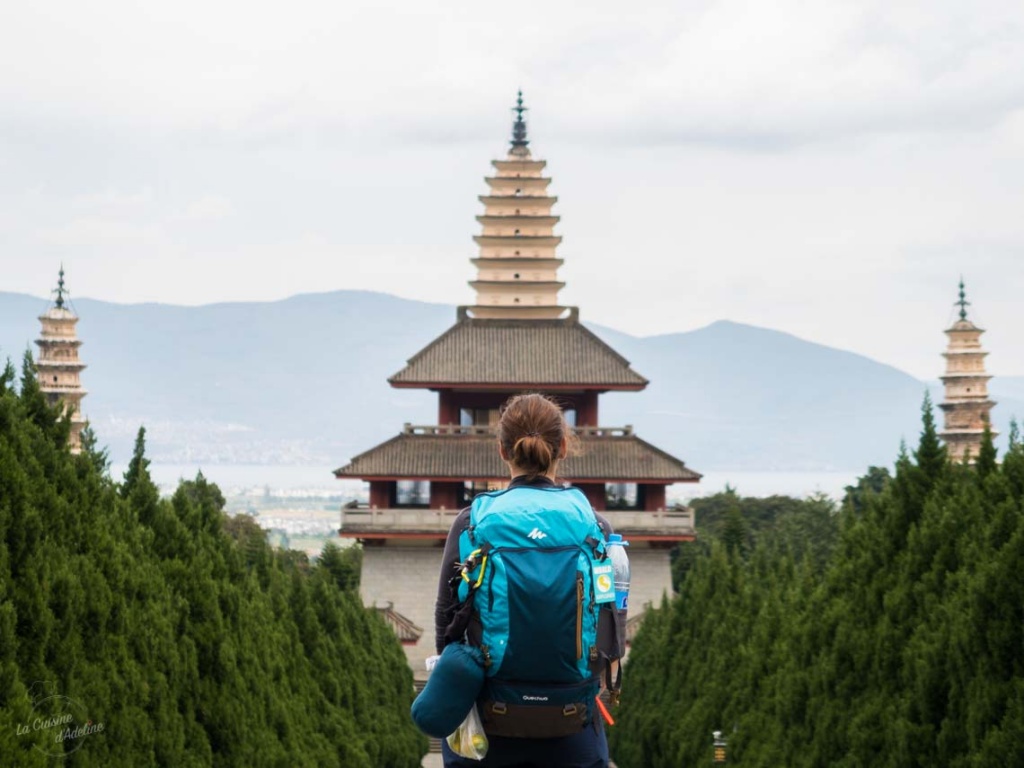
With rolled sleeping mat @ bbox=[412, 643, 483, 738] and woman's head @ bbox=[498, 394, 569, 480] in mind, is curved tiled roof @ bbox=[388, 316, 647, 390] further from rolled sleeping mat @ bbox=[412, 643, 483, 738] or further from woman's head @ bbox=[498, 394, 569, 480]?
rolled sleeping mat @ bbox=[412, 643, 483, 738]

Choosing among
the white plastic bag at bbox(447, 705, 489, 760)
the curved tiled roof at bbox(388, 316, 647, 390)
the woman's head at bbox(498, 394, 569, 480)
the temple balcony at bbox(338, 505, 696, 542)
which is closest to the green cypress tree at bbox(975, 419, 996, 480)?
the woman's head at bbox(498, 394, 569, 480)

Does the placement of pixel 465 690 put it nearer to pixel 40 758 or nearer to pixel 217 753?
pixel 40 758

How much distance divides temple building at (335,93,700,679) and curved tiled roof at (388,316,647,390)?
32mm

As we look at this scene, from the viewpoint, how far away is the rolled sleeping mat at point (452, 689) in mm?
6562

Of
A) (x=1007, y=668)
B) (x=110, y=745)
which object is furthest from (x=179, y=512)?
(x=1007, y=668)

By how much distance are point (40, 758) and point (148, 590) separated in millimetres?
3308

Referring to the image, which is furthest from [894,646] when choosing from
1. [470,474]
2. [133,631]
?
[470,474]

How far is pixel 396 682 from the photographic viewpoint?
2781 centimetres

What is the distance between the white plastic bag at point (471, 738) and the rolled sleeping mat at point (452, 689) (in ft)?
0.38

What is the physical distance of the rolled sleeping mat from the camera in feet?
21.5

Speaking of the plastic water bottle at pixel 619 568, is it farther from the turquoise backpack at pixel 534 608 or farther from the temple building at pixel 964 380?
the temple building at pixel 964 380

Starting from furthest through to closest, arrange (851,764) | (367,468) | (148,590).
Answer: (367,468)
(851,764)
(148,590)

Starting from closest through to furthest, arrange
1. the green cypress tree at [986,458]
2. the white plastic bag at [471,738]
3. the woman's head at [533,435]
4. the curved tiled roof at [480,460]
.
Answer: the white plastic bag at [471,738], the woman's head at [533,435], the green cypress tree at [986,458], the curved tiled roof at [480,460]

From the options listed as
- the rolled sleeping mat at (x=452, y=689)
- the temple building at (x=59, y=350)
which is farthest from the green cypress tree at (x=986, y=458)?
the temple building at (x=59, y=350)
